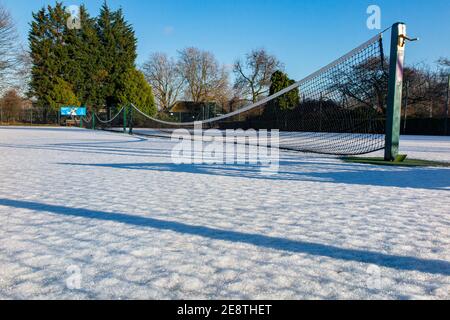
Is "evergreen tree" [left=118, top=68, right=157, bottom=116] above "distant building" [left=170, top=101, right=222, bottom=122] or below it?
above

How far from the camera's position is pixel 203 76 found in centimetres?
4919

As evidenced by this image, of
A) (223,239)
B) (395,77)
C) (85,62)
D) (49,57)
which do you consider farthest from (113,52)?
(223,239)

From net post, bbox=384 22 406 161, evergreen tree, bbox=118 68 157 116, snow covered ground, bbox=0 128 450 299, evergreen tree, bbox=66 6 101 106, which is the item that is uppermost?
evergreen tree, bbox=66 6 101 106

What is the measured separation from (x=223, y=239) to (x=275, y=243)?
446mm

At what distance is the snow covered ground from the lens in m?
2.09

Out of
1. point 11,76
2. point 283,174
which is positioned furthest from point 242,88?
point 283,174

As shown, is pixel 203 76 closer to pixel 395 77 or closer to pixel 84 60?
pixel 84 60

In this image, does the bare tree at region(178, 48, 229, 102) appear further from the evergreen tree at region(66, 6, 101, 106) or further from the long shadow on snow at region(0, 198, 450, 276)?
the long shadow on snow at region(0, 198, 450, 276)

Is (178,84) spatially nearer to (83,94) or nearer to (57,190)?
(83,94)

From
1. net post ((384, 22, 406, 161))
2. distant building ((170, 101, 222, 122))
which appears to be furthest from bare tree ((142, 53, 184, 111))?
net post ((384, 22, 406, 161))

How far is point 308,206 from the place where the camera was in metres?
4.14

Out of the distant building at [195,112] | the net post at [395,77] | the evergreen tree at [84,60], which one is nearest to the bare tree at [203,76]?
the distant building at [195,112]

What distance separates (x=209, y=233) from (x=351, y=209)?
1.89 m

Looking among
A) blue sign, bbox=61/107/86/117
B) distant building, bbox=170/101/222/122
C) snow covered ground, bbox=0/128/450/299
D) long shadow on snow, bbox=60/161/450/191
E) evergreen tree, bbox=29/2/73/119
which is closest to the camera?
snow covered ground, bbox=0/128/450/299
